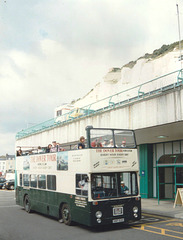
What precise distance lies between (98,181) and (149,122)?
546 cm

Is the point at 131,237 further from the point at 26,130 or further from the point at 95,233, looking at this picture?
the point at 26,130

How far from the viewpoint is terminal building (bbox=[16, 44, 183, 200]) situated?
13.8 metres

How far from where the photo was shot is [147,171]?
20.9 metres

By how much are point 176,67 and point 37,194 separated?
19.8m

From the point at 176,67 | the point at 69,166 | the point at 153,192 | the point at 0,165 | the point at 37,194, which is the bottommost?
the point at 0,165

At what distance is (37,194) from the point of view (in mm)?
14023

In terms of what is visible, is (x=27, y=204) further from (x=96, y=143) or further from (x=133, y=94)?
(x=133, y=94)

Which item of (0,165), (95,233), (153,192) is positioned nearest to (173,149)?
(153,192)

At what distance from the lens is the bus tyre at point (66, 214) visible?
36.3 ft

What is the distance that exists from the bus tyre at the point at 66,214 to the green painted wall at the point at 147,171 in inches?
417

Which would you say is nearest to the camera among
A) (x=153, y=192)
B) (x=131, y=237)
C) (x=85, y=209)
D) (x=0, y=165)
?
(x=131, y=237)

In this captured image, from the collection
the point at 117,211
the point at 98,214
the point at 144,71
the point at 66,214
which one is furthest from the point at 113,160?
the point at 144,71

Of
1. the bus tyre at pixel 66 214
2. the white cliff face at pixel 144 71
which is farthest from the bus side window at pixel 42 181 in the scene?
the white cliff face at pixel 144 71

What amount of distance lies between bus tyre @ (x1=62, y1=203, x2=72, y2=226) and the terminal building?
5786 mm
